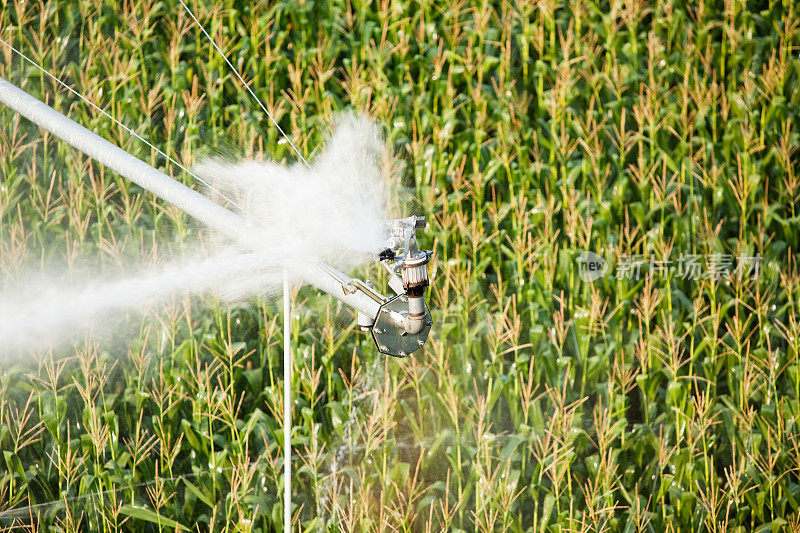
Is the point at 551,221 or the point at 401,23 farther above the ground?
the point at 401,23

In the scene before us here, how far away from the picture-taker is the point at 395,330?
0.74 metres

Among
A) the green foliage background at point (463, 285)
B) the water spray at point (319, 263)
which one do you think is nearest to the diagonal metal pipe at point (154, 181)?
the water spray at point (319, 263)

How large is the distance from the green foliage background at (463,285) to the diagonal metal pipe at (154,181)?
0.61 metres

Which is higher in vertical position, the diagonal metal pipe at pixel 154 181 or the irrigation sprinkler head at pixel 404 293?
the diagonal metal pipe at pixel 154 181

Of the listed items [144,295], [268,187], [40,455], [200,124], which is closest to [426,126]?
[200,124]

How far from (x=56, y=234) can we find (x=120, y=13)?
561 millimetres

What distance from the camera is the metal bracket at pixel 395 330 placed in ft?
2.38

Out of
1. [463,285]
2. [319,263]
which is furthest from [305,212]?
[463,285]

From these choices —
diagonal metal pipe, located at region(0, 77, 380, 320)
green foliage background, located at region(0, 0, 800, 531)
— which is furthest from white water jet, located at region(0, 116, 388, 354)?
green foliage background, located at region(0, 0, 800, 531)

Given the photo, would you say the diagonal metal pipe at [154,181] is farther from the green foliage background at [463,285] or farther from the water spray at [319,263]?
the green foliage background at [463,285]

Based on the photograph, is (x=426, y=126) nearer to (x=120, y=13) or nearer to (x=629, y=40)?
(x=629, y=40)

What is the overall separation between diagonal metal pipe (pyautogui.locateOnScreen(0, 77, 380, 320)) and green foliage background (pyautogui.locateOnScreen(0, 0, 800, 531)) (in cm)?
61

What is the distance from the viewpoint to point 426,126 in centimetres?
165

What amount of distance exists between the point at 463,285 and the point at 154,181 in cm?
87
